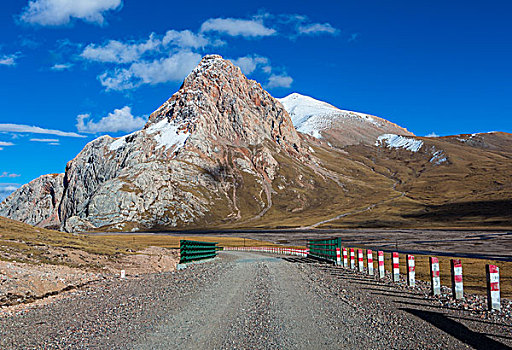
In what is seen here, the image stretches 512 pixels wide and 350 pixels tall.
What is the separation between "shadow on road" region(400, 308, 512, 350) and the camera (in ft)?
27.2

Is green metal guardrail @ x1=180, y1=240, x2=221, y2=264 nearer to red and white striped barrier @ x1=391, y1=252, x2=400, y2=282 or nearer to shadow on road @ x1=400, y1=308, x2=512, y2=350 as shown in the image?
red and white striped barrier @ x1=391, y1=252, x2=400, y2=282

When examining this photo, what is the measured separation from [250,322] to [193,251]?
24.6 m

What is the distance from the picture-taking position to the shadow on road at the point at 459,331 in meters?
8.28

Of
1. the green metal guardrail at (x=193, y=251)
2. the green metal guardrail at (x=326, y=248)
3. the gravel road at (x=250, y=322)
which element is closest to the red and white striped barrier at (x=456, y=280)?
the gravel road at (x=250, y=322)

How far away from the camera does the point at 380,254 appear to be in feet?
68.1

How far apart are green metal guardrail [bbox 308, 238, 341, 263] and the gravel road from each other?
15014mm

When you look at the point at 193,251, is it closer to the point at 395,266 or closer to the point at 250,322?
the point at 395,266

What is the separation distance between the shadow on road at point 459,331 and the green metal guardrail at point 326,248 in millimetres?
19129

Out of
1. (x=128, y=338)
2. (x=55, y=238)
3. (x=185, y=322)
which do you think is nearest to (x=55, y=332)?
(x=128, y=338)

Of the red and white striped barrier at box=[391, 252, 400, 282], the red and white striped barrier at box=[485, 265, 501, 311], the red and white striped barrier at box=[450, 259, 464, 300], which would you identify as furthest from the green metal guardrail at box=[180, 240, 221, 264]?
the red and white striped barrier at box=[485, 265, 501, 311]

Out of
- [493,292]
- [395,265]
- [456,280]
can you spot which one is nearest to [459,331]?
[493,292]

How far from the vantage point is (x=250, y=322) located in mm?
Result: 10375

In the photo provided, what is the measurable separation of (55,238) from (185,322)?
72.4 feet

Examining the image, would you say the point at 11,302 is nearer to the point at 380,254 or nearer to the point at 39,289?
the point at 39,289
